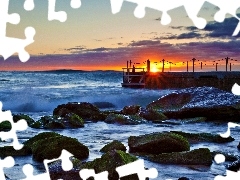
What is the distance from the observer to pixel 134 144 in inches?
388

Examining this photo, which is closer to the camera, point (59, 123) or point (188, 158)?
point (188, 158)

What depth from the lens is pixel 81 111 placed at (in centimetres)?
1836

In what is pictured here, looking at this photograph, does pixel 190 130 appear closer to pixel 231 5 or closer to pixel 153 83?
pixel 231 5

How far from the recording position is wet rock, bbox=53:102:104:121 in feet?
58.4

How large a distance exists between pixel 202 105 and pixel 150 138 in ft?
27.6

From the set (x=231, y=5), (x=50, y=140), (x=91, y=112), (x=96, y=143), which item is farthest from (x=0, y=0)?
(x=91, y=112)

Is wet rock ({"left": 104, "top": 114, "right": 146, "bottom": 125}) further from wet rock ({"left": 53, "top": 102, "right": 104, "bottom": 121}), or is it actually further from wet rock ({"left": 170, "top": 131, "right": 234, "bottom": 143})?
wet rock ({"left": 170, "top": 131, "right": 234, "bottom": 143})

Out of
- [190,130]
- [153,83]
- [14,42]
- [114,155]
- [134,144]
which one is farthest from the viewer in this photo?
[153,83]

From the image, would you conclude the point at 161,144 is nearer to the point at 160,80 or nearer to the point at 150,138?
the point at 150,138

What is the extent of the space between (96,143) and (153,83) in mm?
32628

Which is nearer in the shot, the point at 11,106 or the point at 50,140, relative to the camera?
the point at 50,140

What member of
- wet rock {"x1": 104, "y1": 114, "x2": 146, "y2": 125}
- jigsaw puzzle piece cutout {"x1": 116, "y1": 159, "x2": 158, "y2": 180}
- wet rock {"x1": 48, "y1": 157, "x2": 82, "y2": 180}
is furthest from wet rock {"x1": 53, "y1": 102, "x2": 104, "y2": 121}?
jigsaw puzzle piece cutout {"x1": 116, "y1": 159, "x2": 158, "y2": 180}

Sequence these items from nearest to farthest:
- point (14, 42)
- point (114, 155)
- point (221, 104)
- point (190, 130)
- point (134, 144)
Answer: point (14, 42)
point (114, 155)
point (134, 144)
point (190, 130)
point (221, 104)

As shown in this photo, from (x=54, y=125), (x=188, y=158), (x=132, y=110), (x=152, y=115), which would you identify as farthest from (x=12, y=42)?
(x=132, y=110)
